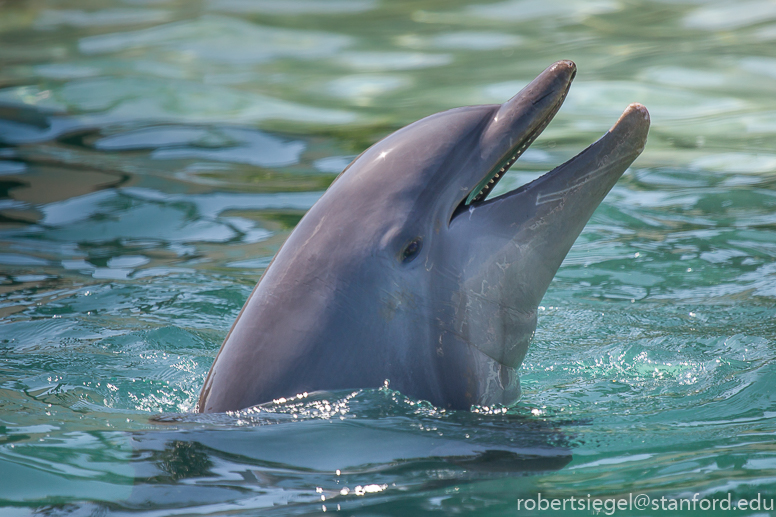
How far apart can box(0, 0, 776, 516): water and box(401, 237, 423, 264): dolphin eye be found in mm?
544

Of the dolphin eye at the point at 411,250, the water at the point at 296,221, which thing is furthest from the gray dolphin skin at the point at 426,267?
the water at the point at 296,221

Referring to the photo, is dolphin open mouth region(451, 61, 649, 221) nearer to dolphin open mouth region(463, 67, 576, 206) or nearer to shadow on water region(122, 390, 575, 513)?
dolphin open mouth region(463, 67, 576, 206)

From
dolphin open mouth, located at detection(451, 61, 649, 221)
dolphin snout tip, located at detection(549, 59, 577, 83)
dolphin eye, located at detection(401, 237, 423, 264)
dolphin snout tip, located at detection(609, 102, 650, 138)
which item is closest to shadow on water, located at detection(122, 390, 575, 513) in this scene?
dolphin eye, located at detection(401, 237, 423, 264)

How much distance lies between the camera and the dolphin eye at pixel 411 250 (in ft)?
11.7

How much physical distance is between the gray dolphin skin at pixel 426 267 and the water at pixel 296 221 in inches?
5.9

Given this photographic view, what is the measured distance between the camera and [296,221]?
8312 millimetres

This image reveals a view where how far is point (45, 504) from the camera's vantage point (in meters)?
3.21

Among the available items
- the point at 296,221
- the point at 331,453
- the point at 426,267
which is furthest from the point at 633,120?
the point at 296,221

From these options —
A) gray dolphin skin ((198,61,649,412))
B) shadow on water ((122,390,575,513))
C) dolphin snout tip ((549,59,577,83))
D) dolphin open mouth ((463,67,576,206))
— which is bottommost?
shadow on water ((122,390,575,513))

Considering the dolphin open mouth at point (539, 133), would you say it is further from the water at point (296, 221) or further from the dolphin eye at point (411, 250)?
the water at point (296, 221)

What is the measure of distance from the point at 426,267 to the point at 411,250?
9 cm

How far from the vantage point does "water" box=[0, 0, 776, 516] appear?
10.9ft

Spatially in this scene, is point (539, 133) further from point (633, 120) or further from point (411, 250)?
point (411, 250)

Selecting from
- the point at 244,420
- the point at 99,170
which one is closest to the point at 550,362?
the point at 244,420
